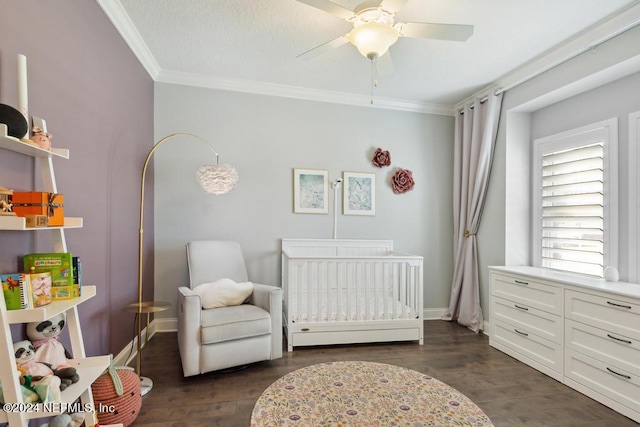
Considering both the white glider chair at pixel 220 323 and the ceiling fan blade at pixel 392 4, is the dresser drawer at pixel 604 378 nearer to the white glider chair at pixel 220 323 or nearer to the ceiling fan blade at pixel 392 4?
the white glider chair at pixel 220 323

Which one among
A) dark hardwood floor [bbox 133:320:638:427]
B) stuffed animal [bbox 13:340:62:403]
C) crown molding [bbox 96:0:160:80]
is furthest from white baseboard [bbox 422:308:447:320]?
crown molding [bbox 96:0:160:80]

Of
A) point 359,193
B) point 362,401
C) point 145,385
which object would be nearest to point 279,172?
point 359,193

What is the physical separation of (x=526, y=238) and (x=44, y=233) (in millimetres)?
3906

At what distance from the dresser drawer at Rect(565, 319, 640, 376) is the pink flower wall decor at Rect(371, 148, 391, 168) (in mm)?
2292

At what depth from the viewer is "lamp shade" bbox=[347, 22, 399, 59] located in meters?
1.76

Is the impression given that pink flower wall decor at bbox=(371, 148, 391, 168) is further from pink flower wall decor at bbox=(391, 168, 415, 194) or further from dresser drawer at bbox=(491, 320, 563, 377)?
dresser drawer at bbox=(491, 320, 563, 377)

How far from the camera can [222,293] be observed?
2.59m

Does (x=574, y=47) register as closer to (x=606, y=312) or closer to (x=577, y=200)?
(x=577, y=200)

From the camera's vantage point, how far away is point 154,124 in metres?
3.18

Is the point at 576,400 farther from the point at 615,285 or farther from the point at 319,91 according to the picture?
the point at 319,91

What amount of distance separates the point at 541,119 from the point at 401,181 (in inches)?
59.9

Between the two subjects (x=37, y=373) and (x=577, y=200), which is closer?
(x=37, y=373)

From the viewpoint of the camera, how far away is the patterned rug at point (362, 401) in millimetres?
1612

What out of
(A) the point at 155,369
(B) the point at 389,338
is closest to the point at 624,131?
(B) the point at 389,338
